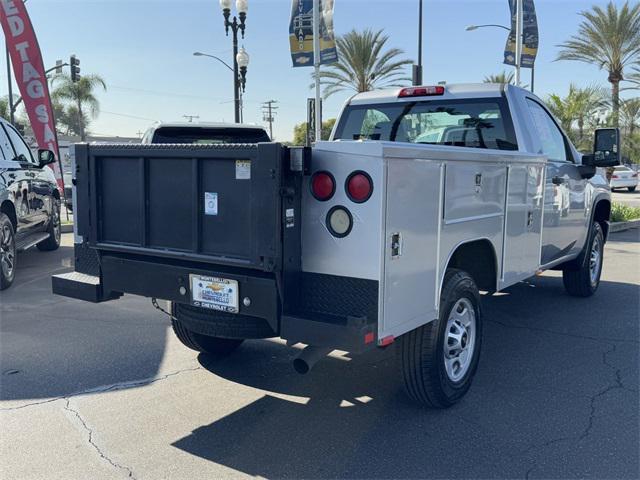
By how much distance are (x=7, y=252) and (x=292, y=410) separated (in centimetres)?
500

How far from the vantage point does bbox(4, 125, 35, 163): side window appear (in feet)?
27.6

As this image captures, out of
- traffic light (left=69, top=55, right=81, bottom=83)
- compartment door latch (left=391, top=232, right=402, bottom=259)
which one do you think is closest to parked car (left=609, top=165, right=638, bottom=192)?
traffic light (left=69, top=55, right=81, bottom=83)

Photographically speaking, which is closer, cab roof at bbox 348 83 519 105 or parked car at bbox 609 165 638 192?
cab roof at bbox 348 83 519 105

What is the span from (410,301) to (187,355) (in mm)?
2378

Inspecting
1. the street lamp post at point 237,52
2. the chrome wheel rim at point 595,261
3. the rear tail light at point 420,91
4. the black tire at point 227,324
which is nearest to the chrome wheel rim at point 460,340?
the black tire at point 227,324

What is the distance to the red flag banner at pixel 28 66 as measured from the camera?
13.2 metres

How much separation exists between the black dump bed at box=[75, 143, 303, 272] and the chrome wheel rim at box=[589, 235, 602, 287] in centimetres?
511

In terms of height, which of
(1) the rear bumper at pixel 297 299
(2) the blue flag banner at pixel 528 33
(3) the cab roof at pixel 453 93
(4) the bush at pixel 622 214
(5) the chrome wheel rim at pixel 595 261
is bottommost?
(4) the bush at pixel 622 214

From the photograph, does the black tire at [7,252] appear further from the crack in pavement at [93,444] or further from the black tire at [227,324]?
the black tire at [227,324]

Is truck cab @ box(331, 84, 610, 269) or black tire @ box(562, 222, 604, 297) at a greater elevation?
truck cab @ box(331, 84, 610, 269)

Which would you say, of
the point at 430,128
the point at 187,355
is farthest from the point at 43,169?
the point at 430,128

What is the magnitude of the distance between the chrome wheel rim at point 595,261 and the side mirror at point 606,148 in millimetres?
1132

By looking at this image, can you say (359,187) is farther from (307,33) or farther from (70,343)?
(307,33)

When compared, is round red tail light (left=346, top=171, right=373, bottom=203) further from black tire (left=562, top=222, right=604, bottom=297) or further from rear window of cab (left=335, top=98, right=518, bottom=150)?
black tire (left=562, top=222, right=604, bottom=297)
